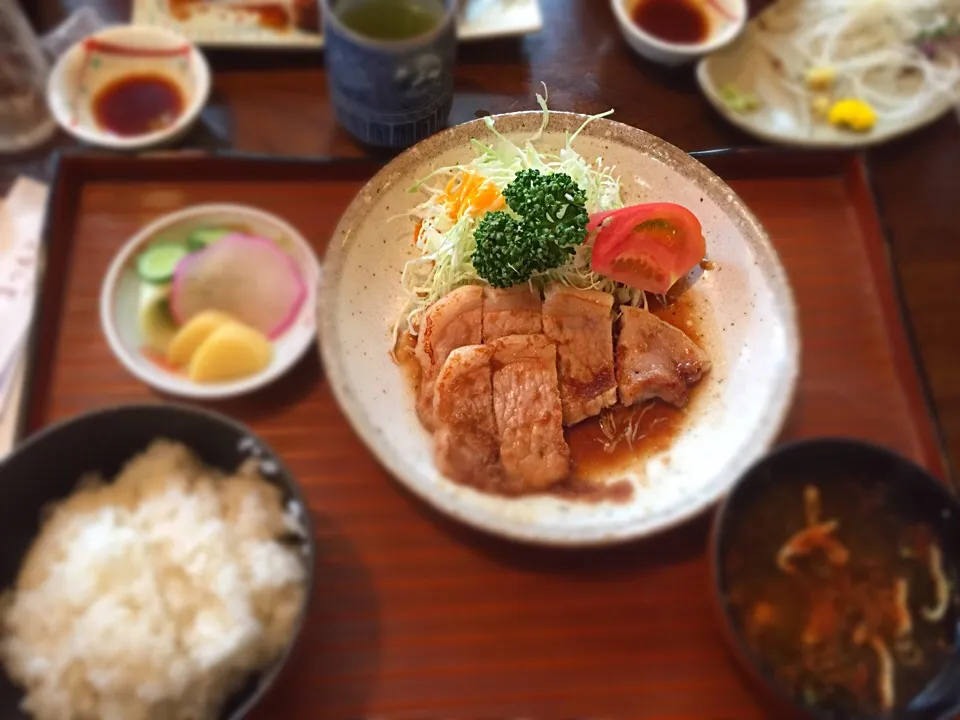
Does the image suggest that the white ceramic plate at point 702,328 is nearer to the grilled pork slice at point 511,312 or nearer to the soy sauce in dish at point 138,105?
the grilled pork slice at point 511,312

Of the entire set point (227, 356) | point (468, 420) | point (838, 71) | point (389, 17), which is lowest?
point (468, 420)

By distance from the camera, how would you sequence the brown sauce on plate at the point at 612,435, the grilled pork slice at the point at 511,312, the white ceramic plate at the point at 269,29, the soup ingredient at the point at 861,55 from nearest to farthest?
1. the brown sauce on plate at the point at 612,435
2. the grilled pork slice at the point at 511,312
3. the white ceramic plate at the point at 269,29
4. the soup ingredient at the point at 861,55

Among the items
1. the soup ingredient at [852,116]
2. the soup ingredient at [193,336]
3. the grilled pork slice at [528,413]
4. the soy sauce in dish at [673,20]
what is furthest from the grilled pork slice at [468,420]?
the soup ingredient at [852,116]

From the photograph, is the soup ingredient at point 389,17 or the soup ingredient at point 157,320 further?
the soup ingredient at point 389,17

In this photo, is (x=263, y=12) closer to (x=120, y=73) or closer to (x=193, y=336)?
(x=120, y=73)

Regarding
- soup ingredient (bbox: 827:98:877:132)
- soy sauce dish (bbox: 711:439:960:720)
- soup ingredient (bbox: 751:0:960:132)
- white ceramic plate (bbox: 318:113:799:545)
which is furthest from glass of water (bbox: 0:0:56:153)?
soup ingredient (bbox: 827:98:877:132)

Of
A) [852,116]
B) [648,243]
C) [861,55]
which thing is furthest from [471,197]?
[861,55]
